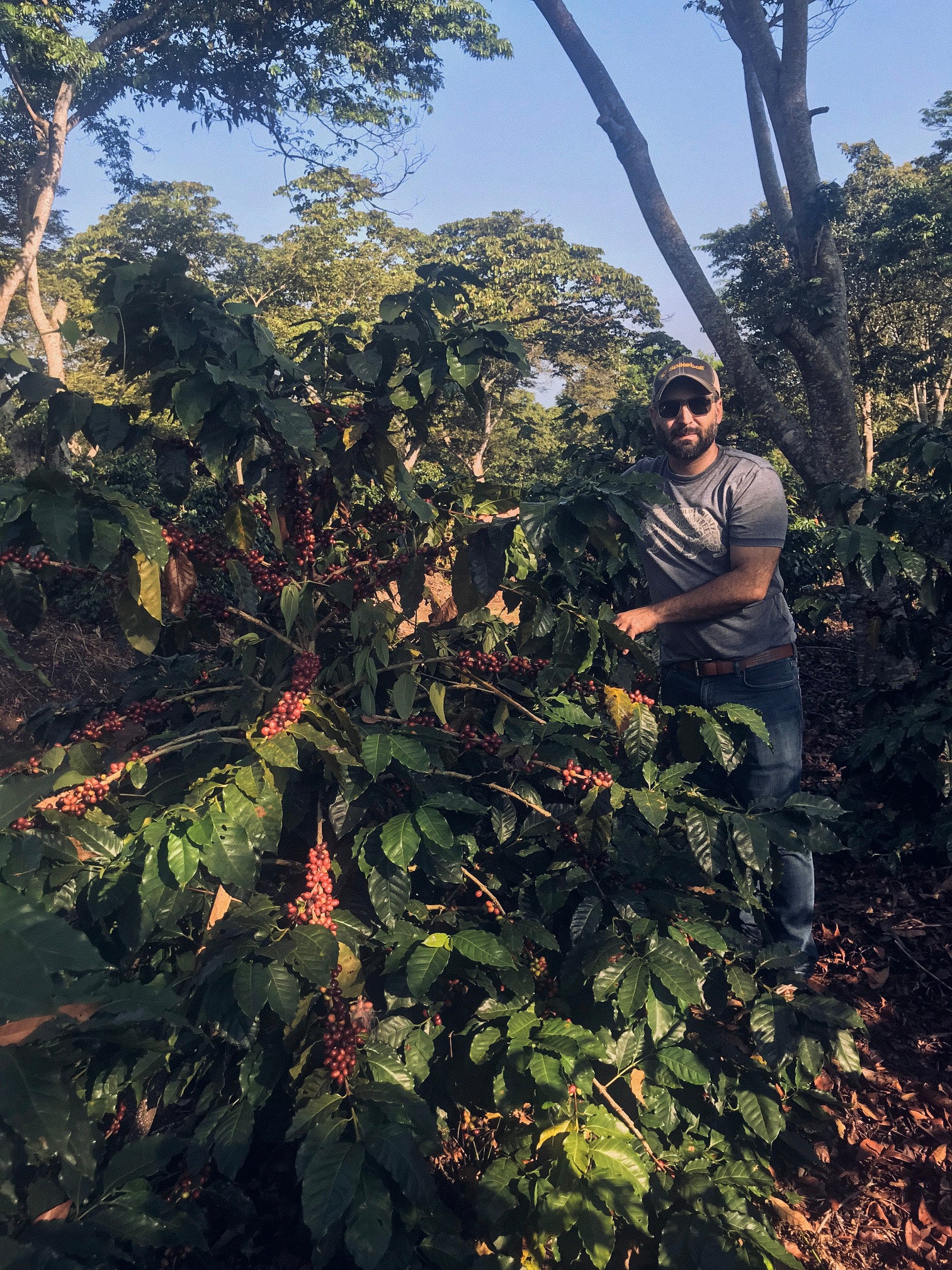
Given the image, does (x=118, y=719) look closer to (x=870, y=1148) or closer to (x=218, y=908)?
(x=218, y=908)

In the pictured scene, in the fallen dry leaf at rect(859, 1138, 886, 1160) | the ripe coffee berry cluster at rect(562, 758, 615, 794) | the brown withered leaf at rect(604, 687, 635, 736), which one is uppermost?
the brown withered leaf at rect(604, 687, 635, 736)

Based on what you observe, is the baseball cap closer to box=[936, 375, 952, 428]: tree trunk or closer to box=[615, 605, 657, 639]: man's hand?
box=[615, 605, 657, 639]: man's hand

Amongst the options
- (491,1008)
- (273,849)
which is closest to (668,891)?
(491,1008)

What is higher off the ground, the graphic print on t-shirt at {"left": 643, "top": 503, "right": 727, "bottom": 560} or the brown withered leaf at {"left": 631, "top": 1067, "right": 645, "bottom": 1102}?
the graphic print on t-shirt at {"left": 643, "top": 503, "right": 727, "bottom": 560}

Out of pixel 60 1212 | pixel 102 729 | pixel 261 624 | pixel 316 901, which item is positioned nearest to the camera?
→ pixel 60 1212

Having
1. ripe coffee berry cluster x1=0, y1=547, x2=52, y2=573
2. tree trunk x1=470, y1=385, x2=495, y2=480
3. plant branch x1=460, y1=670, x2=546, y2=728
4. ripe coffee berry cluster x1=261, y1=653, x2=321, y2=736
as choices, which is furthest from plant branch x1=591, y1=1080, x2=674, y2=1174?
tree trunk x1=470, y1=385, x2=495, y2=480

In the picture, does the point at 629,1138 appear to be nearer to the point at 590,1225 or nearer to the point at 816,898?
the point at 590,1225

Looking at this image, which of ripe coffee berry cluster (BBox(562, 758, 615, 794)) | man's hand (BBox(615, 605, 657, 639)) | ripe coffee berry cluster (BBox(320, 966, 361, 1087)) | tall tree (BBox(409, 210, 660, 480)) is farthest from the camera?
tall tree (BBox(409, 210, 660, 480))

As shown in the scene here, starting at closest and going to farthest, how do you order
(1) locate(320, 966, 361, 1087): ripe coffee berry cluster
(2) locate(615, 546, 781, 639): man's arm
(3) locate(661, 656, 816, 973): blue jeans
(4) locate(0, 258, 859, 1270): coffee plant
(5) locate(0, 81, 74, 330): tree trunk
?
(4) locate(0, 258, 859, 1270): coffee plant → (1) locate(320, 966, 361, 1087): ripe coffee berry cluster → (2) locate(615, 546, 781, 639): man's arm → (3) locate(661, 656, 816, 973): blue jeans → (5) locate(0, 81, 74, 330): tree trunk

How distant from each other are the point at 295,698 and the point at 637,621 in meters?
1.23

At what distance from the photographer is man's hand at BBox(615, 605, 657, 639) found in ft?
8.43

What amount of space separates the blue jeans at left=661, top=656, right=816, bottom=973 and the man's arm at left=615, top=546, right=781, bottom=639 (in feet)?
1.11

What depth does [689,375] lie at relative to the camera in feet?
10.2

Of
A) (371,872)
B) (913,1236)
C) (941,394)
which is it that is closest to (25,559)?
(371,872)
